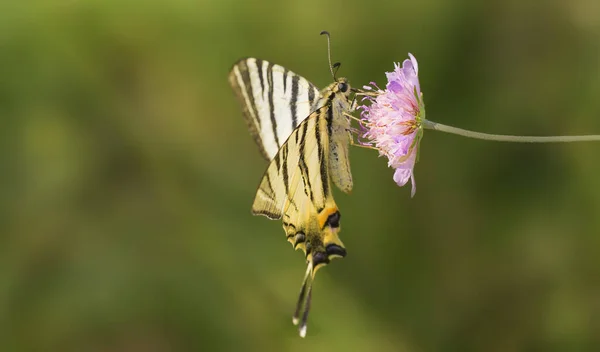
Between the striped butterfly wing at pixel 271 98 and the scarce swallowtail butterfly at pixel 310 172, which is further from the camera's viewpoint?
the striped butterfly wing at pixel 271 98

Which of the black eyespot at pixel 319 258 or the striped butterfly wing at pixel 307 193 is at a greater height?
the striped butterfly wing at pixel 307 193

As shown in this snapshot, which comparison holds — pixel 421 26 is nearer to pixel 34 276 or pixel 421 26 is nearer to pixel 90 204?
pixel 90 204

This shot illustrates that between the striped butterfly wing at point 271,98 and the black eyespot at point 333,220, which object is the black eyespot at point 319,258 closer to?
the black eyespot at point 333,220

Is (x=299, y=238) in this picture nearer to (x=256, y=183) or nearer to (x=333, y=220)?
(x=333, y=220)

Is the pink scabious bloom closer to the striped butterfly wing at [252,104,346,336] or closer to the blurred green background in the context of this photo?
the striped butterfly wing at [252,104,346,336]

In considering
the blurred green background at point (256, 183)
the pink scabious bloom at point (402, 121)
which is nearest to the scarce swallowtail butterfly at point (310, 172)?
the pink scabious bloom at point (402, 121)

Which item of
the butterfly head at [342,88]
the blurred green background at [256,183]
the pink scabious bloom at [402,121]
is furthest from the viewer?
the blurred green background at [256,183]

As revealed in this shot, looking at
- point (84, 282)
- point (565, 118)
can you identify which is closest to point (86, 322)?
point (84, 282)
